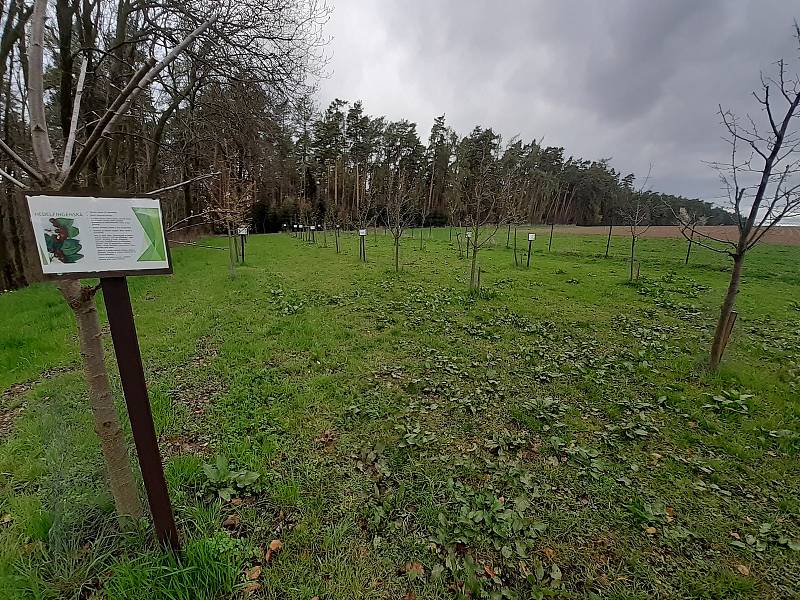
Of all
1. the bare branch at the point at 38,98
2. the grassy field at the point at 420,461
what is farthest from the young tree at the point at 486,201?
the bare branch at the point at 38,98

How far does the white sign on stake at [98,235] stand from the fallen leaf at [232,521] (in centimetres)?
164

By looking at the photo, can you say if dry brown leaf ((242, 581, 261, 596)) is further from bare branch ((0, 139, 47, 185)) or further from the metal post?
bare branch ((0, 139, 47, 185))

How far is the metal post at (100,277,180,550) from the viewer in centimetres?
158

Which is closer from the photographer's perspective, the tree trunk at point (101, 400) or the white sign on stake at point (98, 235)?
the white sign on stake at point (98, 235)

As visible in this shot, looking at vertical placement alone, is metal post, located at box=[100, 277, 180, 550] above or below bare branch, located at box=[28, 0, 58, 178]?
below

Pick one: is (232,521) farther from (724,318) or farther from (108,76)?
(108,76)

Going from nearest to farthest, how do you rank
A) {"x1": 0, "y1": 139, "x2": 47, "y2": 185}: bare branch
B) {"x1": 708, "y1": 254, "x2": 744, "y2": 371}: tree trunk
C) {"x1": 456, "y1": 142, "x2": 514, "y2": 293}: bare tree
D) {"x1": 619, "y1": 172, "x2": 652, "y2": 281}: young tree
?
{"x1": 0, "y1": 139, "x2": 47, "y2": 185}: bare branch < {"x1": 708, "y1": 254, "x2": 744, "y2": 371}: tree trunk < {"x1": 456, "y1": 142, "x2": 514, "y2": 293}: bare tree < {"x1": 619, "y1": 172, "x2": 652, "y2": 281}: young tree

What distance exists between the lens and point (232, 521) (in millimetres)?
2223

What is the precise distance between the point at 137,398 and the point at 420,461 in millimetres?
2057

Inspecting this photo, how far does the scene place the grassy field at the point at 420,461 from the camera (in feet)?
6.34

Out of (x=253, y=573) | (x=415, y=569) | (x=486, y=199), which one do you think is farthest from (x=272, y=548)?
(x=486, y=199)

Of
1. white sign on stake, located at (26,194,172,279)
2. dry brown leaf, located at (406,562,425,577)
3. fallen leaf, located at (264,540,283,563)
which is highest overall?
white sign on stake, located at (26,194,172,279)

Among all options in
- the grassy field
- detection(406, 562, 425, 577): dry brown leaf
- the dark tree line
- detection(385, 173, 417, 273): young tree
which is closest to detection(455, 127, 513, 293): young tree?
detection(385, 173, 417, 273): young tree

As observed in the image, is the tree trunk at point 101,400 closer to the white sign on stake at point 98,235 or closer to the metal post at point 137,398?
the metal post at point 137,398
